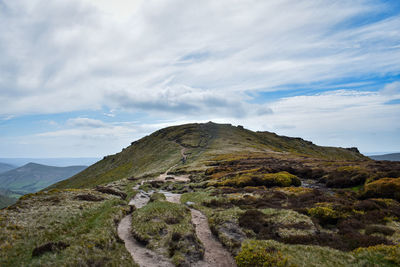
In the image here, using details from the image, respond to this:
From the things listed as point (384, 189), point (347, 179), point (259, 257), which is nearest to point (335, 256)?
point (259, 257)

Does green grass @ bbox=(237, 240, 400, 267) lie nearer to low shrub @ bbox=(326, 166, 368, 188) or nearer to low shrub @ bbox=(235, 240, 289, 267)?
low shrub @ bbox=(235, 240, 289, 267)

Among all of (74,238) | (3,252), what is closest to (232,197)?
(74,238)

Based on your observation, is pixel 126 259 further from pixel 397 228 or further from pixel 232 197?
pixel 397 228

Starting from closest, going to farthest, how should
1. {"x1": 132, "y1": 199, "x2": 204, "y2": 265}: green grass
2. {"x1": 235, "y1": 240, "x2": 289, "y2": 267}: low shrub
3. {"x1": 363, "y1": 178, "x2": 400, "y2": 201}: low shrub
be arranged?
{"x1": 235, "y1": 240, "x2": 289, "y2": 267}: low shrub, {"x1": 132, "y1": 199, "x2": 204, "y2": 265}: green grass, {"x1": 363, "y1": 178, "x2": 400, "y2": 201}: low shrub

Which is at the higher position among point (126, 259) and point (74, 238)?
point (74, 238)

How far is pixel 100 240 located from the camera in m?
15.9

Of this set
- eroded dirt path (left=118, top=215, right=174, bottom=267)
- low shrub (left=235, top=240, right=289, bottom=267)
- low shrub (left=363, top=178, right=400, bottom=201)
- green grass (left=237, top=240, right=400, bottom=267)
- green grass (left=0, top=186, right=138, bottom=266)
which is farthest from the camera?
low shrub (left=363, top=178, right=400, bottom=201)

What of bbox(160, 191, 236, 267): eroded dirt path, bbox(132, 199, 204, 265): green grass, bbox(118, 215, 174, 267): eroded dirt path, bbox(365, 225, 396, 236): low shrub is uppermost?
bbox(365, 225, 396, 236): low shrub

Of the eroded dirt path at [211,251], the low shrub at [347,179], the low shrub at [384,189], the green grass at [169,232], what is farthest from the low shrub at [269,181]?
the eroded dirt path at [211,251]

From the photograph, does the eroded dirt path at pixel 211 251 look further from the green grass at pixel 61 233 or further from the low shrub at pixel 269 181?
the low shrub at pixel 269 181

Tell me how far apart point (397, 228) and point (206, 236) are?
15.1 metres

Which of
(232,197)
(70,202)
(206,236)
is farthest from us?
(232,197)

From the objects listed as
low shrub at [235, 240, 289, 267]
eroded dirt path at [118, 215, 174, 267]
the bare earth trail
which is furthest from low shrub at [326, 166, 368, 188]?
A: eroded dirt path at [118, 215, 174, 267]

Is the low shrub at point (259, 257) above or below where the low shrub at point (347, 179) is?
below
